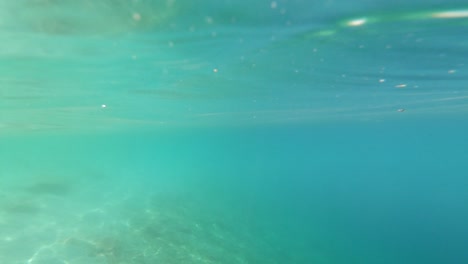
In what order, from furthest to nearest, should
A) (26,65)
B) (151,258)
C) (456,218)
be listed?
1. (456,218)
2. (151,258)
3. (26,65)

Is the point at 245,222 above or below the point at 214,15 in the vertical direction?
below

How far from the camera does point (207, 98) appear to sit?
2253 cm

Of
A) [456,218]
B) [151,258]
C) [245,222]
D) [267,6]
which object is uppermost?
[267,6]

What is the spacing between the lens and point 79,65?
43.3 ft

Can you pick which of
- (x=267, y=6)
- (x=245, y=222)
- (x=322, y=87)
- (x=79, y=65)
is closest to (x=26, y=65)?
(x=79, y=65)

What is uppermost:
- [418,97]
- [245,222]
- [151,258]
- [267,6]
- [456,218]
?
[267,6]

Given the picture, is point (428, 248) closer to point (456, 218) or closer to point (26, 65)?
point (456, 218)

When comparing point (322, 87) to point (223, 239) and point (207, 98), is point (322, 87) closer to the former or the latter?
point (207, 98)

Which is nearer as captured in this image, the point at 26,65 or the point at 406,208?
the point at 26,65

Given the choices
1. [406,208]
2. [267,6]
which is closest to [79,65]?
[267,6]

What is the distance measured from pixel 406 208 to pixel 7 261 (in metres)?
44.3

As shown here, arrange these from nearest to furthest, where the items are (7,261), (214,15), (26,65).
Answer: (214,15) < (26,65) < (7,261)

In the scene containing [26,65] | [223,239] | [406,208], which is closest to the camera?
[26,65]

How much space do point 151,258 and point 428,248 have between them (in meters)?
23.3
